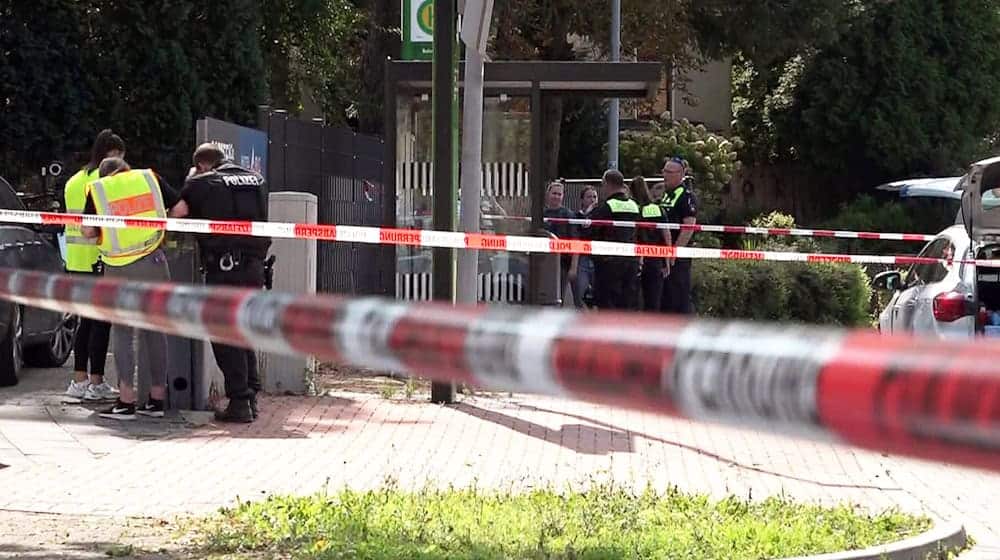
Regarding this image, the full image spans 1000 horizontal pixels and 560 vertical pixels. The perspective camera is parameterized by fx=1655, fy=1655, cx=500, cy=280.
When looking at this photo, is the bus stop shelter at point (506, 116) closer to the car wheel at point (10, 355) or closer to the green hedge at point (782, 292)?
the green hedge at point (782, 292)

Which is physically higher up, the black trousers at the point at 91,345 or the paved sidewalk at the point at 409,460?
the black trousers at the point at 91,345

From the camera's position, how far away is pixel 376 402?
12.1 metres

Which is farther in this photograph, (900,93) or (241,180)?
(900,93)

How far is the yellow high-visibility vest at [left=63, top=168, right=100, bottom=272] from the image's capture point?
11.0m

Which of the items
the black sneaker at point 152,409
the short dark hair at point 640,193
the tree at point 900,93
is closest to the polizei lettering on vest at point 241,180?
the black sneaker at point 152,409

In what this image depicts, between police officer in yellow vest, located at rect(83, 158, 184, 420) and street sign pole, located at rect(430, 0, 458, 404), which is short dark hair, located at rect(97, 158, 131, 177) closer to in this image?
police officer in yellow vest, located at rect(83, 158, 184, 420)

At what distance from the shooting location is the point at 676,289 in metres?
16.0

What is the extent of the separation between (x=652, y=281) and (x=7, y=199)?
6100 millimetres

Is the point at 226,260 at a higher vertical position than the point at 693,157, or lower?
lower

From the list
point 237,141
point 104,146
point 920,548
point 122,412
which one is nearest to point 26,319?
point 237,141

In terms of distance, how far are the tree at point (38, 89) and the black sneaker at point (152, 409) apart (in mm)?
16228

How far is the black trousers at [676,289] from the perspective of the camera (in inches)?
628

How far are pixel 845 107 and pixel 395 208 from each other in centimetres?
3027

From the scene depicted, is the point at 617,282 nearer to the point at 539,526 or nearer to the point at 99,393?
the point at 99,393
